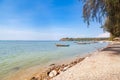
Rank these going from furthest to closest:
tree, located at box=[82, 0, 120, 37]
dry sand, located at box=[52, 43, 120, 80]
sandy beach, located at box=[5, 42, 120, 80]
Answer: tree, located at box=[82, 0, 120, 37]
sandy beach, located at box=[5, 42, 120, 80]
dry sand, located at box=[52, 43, 120, 80]

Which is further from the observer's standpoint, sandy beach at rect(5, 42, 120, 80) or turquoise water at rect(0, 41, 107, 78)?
turquoise water at rect(0, 41, 107, 78)

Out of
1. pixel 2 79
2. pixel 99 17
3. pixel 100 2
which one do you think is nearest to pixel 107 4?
pixel 100 2

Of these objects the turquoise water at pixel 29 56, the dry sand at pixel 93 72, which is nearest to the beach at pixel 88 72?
the dry sand at pixel 93 72

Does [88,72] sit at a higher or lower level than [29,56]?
higher

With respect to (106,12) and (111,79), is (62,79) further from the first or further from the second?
(106,12)

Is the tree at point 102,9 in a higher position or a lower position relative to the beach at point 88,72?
higher

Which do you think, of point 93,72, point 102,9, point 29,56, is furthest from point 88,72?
point 29,56

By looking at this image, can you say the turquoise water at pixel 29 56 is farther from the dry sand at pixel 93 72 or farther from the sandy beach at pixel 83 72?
the dry sand at pixel 93 72

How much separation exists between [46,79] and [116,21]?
31.5 feet

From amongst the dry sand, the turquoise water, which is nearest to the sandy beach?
the dry sand

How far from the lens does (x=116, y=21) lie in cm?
1574

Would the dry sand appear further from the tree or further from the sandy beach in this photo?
the tree

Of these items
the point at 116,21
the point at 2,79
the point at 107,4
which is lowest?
the point at 2,79

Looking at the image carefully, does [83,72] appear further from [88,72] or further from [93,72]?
[93,72]
